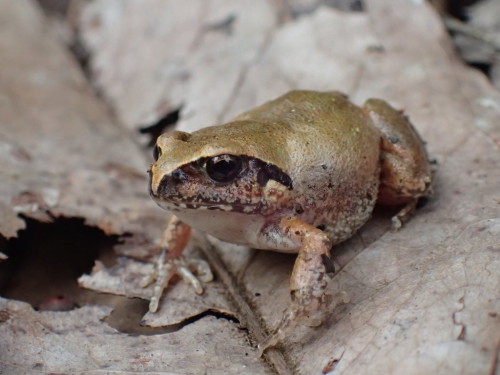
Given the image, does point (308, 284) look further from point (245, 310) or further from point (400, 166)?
point (400, 166)

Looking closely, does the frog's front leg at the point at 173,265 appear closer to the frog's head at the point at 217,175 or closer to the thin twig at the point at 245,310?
the thin twig at the point at 245,310

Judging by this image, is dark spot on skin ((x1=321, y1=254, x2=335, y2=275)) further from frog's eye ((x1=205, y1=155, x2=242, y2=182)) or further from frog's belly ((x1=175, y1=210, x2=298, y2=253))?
frog's eye ((x1=205, y1=155, x2=242, y2=182))

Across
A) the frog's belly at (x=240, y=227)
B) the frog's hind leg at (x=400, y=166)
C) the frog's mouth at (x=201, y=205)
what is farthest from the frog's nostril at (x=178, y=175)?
the frog's hind leg at (x=400, y=166)

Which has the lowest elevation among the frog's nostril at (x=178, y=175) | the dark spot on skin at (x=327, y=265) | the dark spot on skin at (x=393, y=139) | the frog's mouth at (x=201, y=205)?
the dark spot on skin at (x=327, y=265)

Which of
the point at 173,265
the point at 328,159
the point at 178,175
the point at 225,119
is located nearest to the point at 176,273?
the point at 173,265

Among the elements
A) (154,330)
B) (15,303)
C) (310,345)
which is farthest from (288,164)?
(15,303)

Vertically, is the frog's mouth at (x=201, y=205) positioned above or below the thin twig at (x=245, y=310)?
above

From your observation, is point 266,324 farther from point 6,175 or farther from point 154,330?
point 6,175
